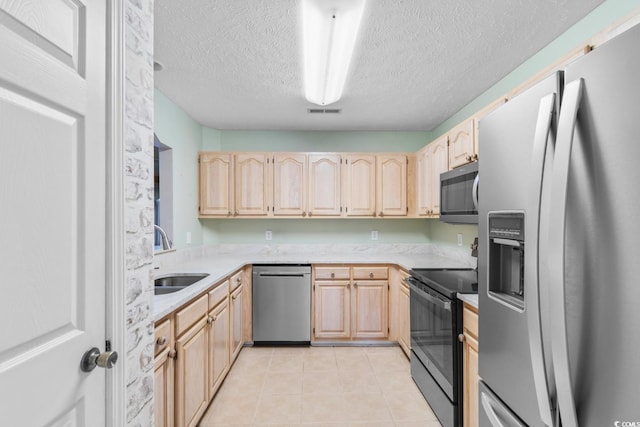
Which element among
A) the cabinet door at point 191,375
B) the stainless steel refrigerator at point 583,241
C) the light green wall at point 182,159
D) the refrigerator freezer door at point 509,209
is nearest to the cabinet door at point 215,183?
the light green wall at point 182,159

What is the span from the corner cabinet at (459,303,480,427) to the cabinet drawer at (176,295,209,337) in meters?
1.52

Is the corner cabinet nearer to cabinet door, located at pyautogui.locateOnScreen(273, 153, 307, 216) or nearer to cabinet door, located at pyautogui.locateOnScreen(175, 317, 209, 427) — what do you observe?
cabinet door, located at pyautogui.locateOnScreen(175, 317, 209, 427)

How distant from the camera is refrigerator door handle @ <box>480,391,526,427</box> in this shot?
0.96m

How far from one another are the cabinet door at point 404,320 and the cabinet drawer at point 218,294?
1.59 m

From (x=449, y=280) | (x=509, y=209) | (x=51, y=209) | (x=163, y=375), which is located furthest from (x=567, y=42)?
(x=163, y=375)

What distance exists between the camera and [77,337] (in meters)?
0.79

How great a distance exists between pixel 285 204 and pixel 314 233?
1.89 feet

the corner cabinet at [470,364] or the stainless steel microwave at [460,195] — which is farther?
the stainless steel microwave at [460,195]

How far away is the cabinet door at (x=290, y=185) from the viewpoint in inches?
134

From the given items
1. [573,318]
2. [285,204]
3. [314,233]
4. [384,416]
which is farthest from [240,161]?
[573,318]

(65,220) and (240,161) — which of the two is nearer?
(65,220)

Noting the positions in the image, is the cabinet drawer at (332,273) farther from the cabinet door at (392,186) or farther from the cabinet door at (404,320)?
the cabinet door at (392,186)

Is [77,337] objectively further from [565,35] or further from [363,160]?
[363,160]

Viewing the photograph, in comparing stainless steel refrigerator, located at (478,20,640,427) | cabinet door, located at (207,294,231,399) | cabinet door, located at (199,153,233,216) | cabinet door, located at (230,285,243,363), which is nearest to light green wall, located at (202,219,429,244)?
cabinet door, located at (199,153,233,216)
